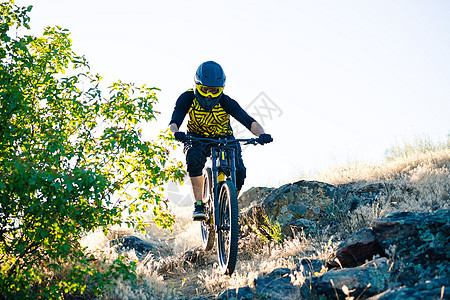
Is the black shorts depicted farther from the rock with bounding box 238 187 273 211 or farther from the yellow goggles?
the rock with bounding box 238 187 273 211

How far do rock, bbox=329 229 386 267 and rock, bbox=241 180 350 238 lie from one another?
2292 mm

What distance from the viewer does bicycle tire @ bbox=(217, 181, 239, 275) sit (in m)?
4.88

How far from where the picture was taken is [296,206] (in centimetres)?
731

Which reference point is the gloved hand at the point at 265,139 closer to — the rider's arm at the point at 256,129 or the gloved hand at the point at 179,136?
the rider's arm at the point at 256,129

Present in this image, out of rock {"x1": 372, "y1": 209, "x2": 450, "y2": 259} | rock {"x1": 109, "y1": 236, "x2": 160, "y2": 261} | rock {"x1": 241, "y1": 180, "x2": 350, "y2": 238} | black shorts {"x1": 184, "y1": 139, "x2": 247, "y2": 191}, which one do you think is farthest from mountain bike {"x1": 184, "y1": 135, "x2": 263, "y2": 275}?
rock {"x1": 109, "y1": 236, "x2": 160, "y2": 261}

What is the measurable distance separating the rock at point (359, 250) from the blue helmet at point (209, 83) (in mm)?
2961

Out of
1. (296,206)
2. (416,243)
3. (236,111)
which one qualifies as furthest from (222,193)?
(416,243)

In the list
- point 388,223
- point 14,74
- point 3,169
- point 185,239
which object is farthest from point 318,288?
point 185,239

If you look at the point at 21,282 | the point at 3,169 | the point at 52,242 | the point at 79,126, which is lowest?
the point at 21,282

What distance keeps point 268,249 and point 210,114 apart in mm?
2546

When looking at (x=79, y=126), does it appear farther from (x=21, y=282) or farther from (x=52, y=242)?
(x=21, y=282)

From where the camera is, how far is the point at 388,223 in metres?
4.41

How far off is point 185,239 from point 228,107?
177 inches

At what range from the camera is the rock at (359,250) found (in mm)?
4469
